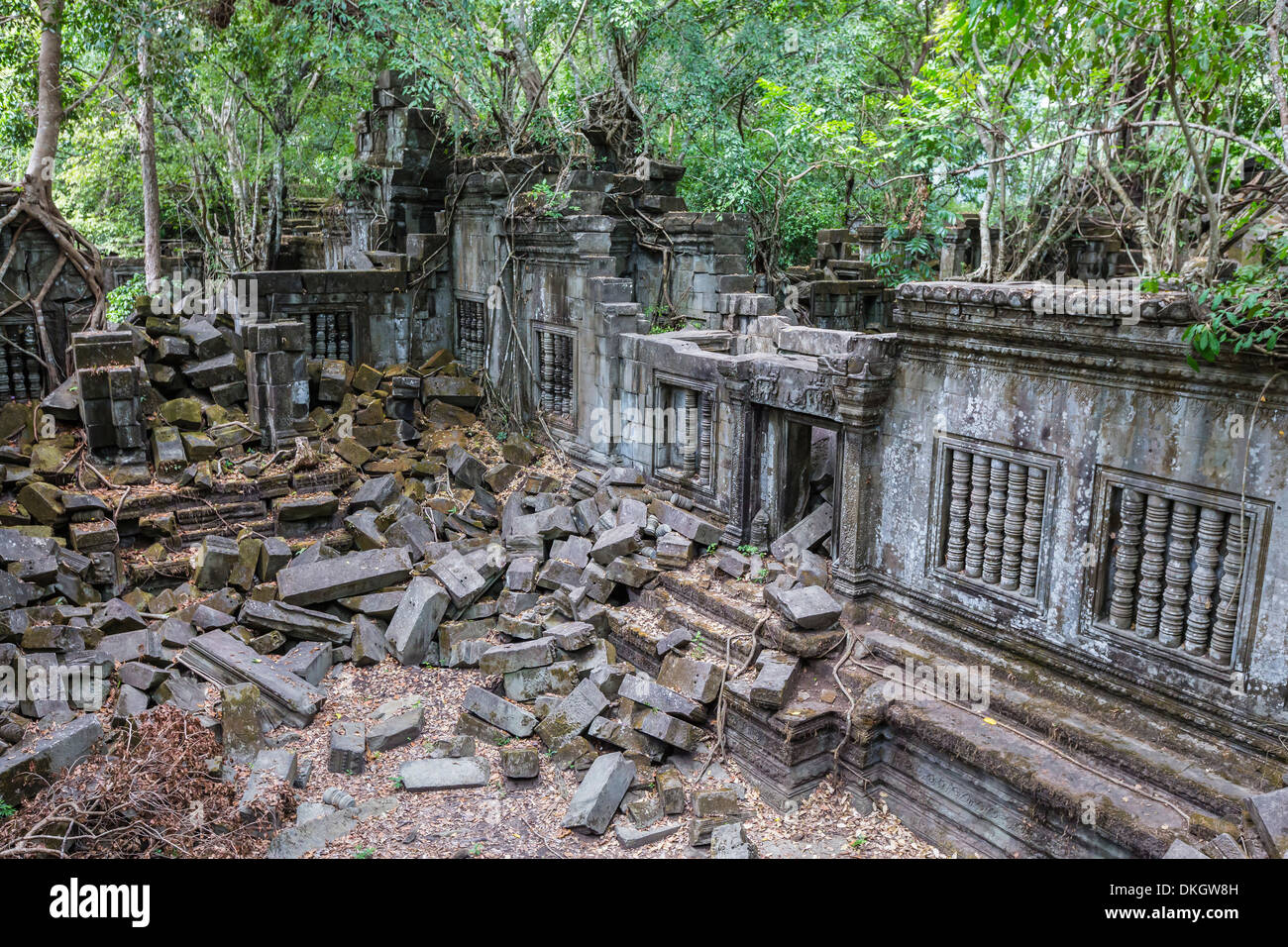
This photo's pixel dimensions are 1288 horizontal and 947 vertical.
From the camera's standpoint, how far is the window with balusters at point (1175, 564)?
5570 mm

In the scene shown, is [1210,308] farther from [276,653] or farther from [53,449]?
[53,449]

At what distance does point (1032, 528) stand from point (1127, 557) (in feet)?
2.27

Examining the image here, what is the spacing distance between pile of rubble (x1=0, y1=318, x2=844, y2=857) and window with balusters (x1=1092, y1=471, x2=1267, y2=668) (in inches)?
83.7

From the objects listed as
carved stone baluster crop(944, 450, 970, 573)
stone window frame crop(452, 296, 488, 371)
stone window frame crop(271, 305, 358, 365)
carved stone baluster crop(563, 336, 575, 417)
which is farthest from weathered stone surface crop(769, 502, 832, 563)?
stone window frame crop(271, 305, 358, 365)

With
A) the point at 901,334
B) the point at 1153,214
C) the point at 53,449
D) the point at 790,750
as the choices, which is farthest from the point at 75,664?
the point at 1153,214

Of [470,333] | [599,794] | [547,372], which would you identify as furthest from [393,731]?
[470,333]

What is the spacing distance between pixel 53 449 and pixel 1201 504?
10777 mm

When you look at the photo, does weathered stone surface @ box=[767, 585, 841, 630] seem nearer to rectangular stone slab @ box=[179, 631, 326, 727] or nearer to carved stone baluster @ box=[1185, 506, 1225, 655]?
carved stone baluster @ box=[1185, 506, 1225, 655]

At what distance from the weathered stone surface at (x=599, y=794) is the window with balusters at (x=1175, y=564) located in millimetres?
3397

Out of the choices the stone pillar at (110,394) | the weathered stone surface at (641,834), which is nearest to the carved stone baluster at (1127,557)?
the weathered stone surface at (641,834)

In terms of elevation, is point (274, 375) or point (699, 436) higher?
point (274, 375)

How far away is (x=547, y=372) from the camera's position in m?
12.7

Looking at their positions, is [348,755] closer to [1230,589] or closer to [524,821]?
[524,821]

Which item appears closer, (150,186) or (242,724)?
(242,724)
